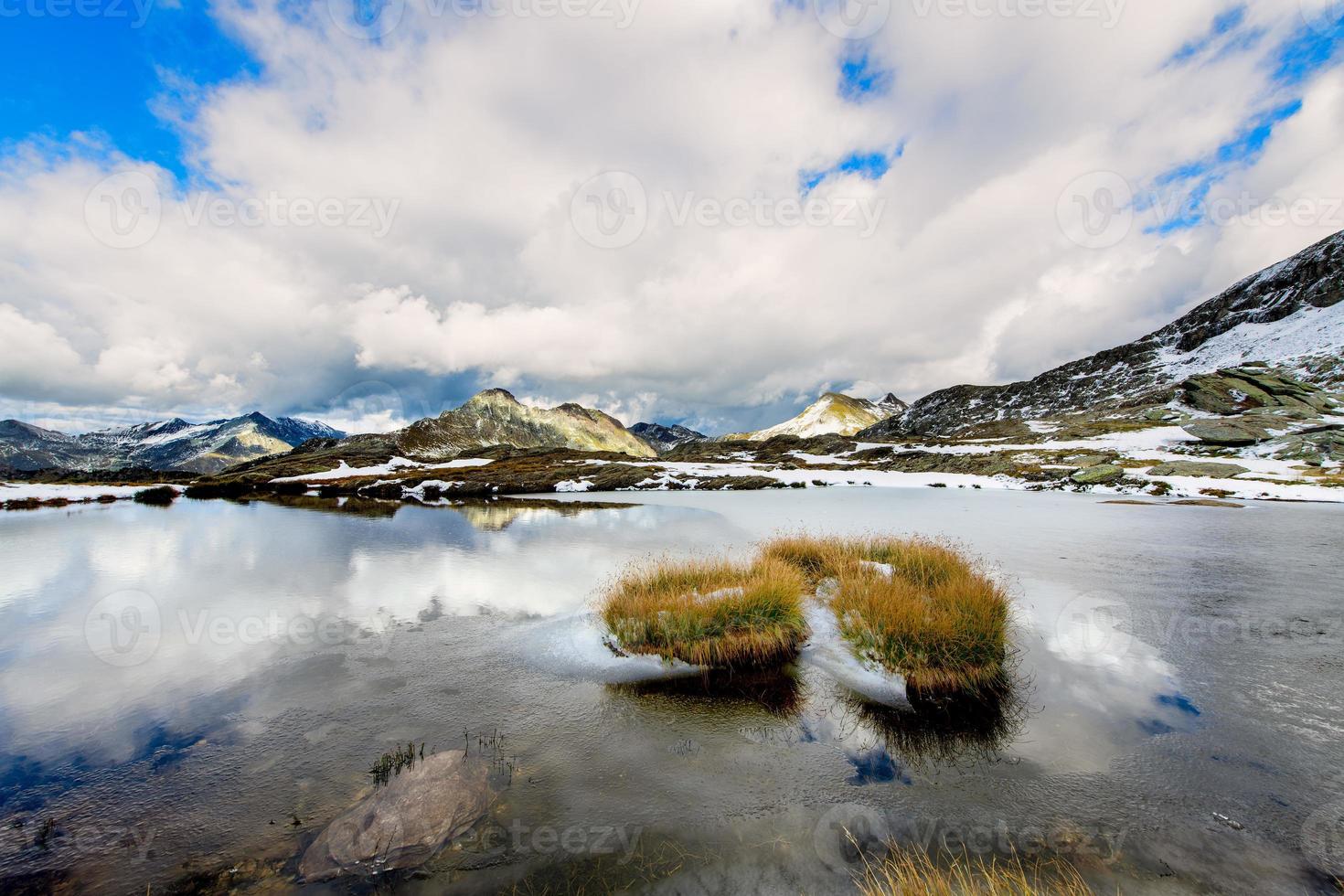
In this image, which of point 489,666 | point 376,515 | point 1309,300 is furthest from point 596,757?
point 1309,300

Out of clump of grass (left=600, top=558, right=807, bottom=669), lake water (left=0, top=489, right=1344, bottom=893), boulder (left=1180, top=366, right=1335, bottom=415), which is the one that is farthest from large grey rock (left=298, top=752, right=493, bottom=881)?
boulder (left=1180, top=366, right=1335, bottom=415)

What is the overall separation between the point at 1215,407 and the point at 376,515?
362ft

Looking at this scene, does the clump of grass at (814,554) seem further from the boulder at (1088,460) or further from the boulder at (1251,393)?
the boulder at (1251,393)

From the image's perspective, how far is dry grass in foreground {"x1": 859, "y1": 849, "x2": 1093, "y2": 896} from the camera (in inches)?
153

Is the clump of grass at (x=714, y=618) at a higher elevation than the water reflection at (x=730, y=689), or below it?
higher

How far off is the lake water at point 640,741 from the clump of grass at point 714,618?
62 cm

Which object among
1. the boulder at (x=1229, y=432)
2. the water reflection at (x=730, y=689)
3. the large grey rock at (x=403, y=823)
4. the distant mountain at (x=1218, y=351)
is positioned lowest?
the water reflection at (x=730, y=689)

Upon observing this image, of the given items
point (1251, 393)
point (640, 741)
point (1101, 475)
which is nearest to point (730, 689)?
point (640, 741)

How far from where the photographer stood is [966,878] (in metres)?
4.30

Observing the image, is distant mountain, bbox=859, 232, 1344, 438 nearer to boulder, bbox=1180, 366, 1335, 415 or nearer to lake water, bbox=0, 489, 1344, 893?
boulder, bbox=1180, 366, 1335, 415

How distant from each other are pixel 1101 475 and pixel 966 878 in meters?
54.1

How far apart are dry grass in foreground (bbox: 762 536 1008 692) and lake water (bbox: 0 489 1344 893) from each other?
1.98 feet

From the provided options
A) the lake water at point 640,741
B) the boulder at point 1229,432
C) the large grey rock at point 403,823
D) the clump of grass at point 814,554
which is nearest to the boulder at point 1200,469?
the boulder at point 1229,432

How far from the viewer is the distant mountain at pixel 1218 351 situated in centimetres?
10200
